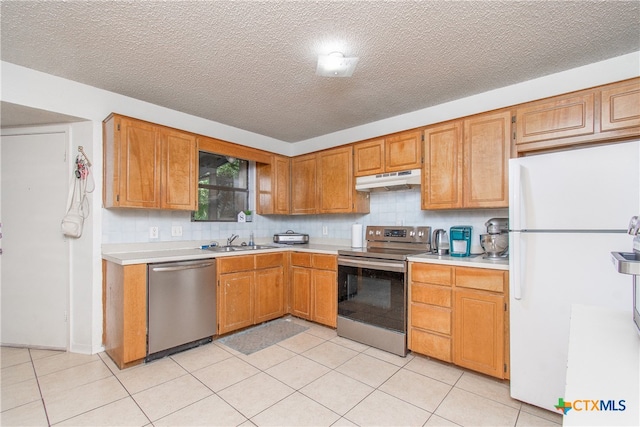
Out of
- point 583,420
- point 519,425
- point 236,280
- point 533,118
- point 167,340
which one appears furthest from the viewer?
point 236,280

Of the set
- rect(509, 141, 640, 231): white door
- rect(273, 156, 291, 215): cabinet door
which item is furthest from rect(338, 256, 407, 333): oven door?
rect(273, 156, 291, 215): cabinet door

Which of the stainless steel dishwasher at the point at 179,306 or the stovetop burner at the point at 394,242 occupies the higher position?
the stovetop burner at the point at 394,242

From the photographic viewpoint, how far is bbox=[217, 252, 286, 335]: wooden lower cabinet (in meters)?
2.99

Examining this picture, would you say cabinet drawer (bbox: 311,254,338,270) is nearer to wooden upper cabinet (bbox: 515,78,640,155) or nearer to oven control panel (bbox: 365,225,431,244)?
oven control panel (bbox: 365,225,431,244)

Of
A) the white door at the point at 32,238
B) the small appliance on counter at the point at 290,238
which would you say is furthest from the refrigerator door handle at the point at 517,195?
the white door at the point at 32,238

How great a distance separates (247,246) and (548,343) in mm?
3073

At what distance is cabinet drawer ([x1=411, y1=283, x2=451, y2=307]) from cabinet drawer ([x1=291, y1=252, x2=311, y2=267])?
4.21ft

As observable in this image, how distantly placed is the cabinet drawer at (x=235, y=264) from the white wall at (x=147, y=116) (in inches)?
27.9

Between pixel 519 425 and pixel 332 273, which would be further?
pixel 332 273

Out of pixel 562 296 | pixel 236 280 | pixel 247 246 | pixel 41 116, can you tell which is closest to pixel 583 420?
pixel 562 296

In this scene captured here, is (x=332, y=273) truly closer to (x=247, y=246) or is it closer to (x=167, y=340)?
(x=247, y=246)

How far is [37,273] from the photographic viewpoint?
2768 millimetres

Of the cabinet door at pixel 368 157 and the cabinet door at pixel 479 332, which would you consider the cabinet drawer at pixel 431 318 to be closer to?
the cabinet door at pixel 479 332

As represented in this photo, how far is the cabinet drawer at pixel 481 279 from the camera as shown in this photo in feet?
7.05
